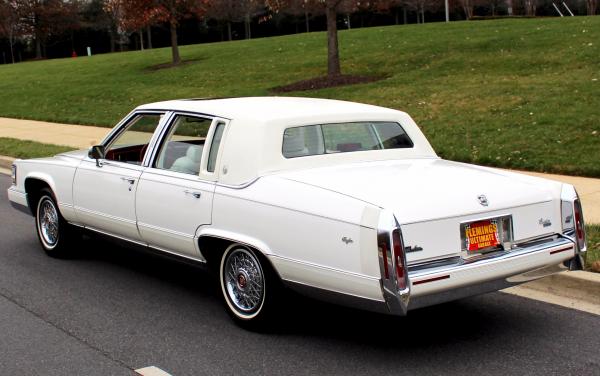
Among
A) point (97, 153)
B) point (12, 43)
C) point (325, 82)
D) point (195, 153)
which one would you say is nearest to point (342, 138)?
point (195, 153)

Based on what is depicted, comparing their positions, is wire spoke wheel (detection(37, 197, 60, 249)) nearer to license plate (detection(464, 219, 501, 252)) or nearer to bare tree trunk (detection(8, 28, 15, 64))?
license plate (detection(464, 219, 501, 252))

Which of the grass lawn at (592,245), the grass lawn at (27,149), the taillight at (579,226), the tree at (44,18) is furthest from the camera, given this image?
the tree at (44,18)

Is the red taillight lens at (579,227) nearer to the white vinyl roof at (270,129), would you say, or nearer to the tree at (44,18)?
the white vinyl roof at (270,129)

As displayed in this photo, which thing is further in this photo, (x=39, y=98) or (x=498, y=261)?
(x=39, y=98)

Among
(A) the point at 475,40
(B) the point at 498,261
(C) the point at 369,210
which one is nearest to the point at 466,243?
(B) the point at 498,261

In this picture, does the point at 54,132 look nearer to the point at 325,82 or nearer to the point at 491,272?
the point at 325,82

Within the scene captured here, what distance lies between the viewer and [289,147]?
561 cm

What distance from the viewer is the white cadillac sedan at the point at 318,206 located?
4.57m

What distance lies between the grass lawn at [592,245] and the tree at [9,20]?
64.2 metres

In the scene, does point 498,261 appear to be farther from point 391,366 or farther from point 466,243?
point 391,366

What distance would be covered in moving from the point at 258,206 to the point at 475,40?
18920 millimetres

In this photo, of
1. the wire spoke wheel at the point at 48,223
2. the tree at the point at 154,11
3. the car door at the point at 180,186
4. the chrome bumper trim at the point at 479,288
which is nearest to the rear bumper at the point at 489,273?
the chrome bumper trim at the point at 479,288

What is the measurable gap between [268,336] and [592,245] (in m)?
3.09

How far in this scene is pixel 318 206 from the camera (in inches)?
187
